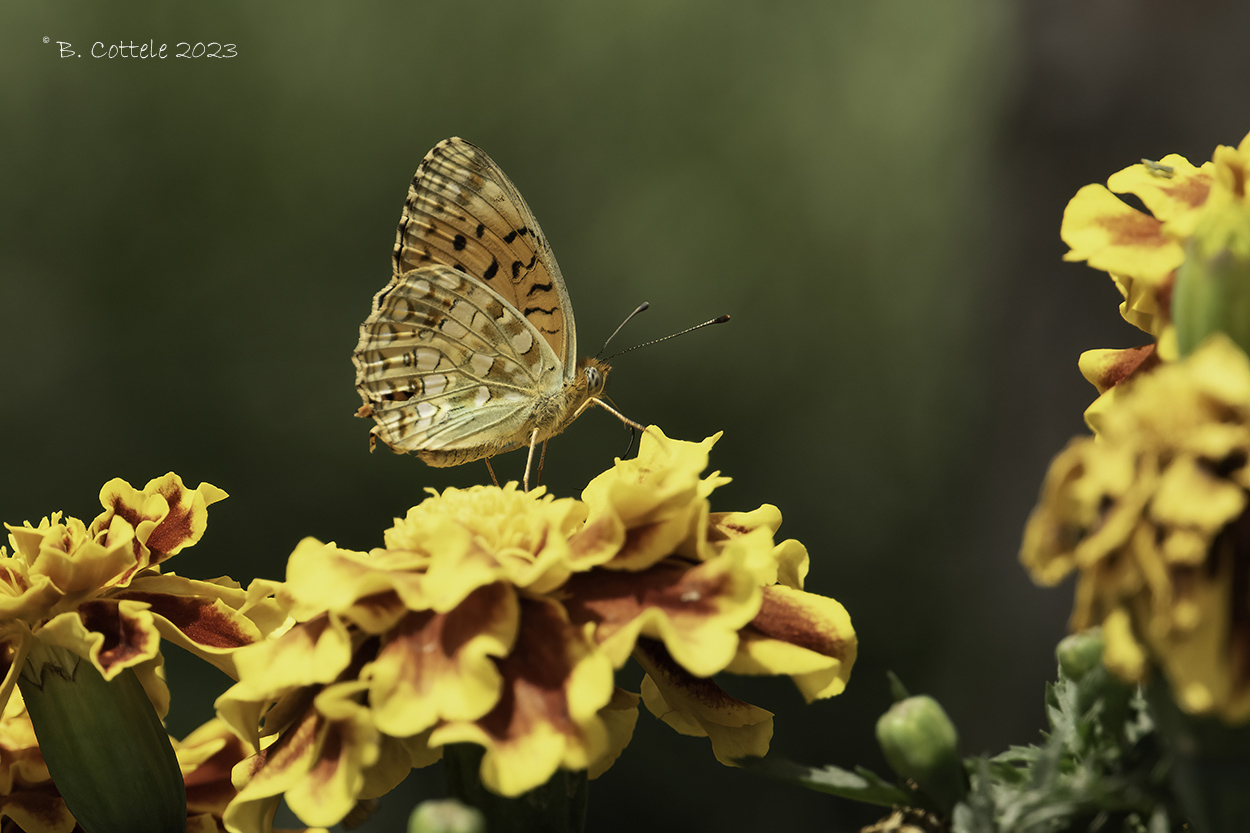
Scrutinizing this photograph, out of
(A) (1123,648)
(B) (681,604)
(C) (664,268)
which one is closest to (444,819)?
(B) (681,604)

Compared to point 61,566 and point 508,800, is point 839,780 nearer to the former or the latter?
point 508,800

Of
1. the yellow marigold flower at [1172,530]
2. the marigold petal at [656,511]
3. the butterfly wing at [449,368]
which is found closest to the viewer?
the yellow marigold flower at [1172,530]

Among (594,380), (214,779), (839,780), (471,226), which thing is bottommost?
(214,779)

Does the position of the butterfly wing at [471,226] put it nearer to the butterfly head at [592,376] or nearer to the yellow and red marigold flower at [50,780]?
the butterfly head at [592,376]

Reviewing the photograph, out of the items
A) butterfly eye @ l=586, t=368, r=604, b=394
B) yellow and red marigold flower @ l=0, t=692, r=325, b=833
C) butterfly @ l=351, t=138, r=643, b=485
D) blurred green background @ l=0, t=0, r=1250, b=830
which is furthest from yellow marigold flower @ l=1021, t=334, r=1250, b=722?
blurred green background @ l=0, t=0, r=1250, b=830

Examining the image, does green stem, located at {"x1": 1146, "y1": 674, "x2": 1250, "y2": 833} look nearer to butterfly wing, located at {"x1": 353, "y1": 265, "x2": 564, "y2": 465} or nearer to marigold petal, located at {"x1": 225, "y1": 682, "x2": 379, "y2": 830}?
marigold petal, located at {"x1": 225, "y1": 682, "x2": 379, "y2": 830}

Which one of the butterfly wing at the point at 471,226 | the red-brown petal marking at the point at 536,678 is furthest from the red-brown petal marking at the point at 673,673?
the butterfly wing at the point at 471,226

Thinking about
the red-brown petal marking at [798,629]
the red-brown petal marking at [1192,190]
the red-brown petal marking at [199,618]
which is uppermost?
the red-brown petal marking at [1192,190]
